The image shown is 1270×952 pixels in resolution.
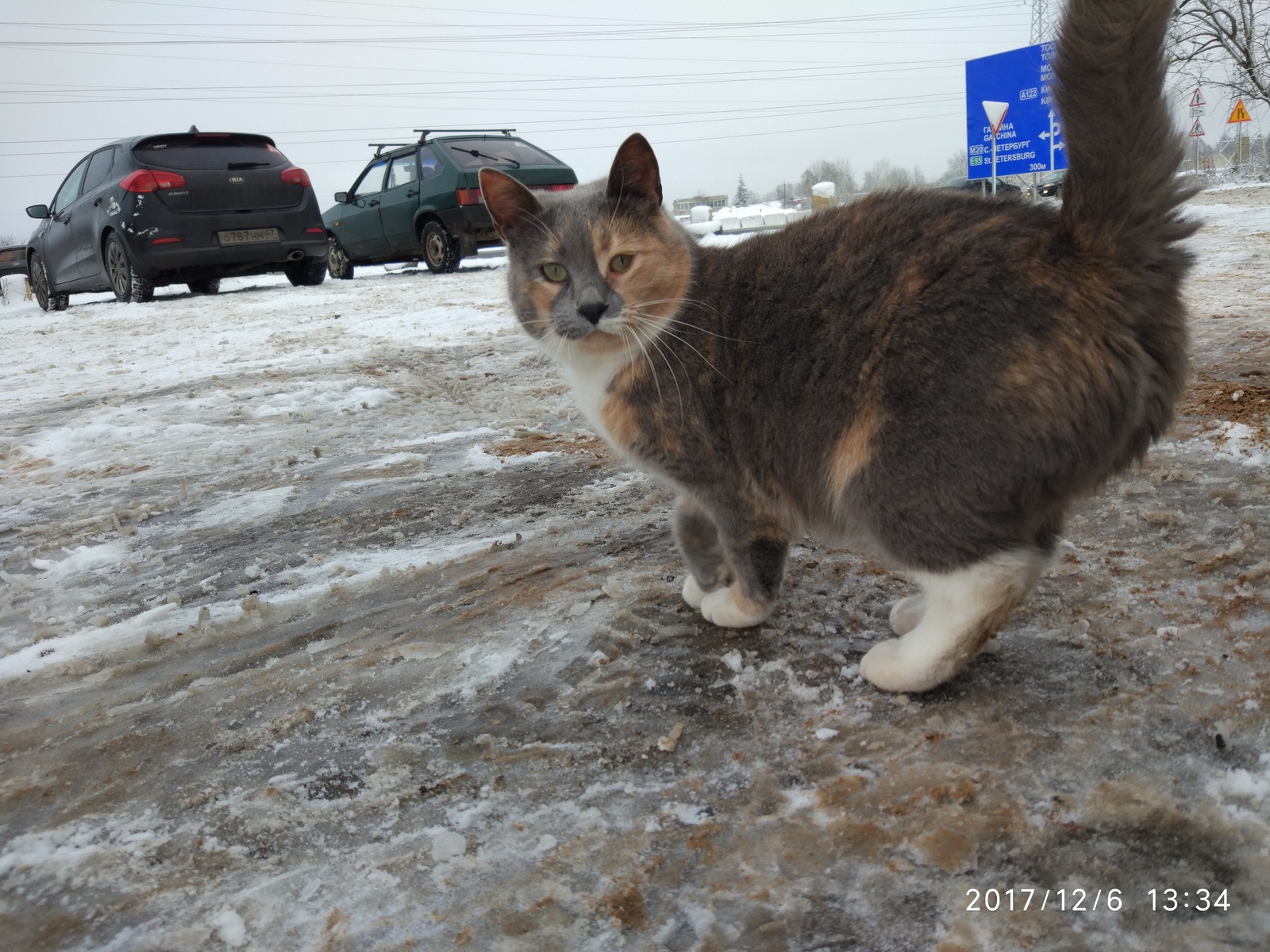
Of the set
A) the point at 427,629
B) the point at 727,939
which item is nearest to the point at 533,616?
the point at 427,629

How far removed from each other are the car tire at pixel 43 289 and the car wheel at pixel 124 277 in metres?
2.04

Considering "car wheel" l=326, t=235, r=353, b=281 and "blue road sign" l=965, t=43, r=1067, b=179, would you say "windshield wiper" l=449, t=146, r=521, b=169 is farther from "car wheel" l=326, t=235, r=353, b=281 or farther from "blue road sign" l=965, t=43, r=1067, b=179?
"blue road sign" l=965, t=43, r=1067, b=179

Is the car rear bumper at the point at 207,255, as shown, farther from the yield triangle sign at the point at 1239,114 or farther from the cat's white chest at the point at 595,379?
the yield triangle sign at the point at 1239,114

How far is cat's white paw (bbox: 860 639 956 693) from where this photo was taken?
1.85m

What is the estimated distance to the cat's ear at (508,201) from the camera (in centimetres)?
253

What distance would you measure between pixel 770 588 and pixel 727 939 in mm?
1067

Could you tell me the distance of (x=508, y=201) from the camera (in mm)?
2566

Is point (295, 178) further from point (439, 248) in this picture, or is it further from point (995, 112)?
point (995, 112)

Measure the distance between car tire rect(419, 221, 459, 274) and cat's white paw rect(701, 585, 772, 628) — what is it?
33.7 ft

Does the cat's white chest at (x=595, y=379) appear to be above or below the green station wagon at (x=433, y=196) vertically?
below
